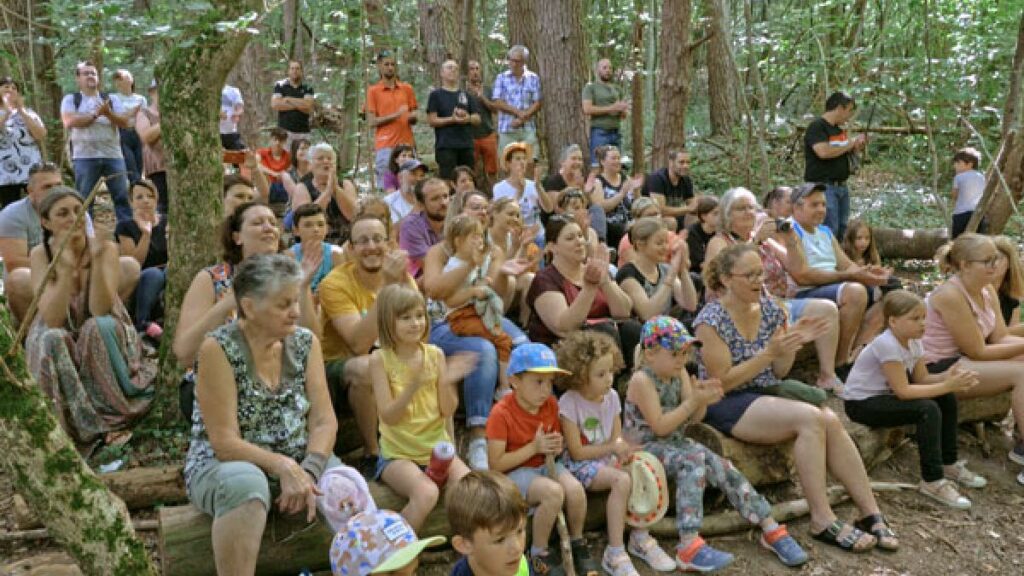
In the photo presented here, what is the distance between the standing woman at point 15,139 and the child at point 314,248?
4.30 m

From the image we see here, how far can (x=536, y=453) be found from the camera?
3.93 m

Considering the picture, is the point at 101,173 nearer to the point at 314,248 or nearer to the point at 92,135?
the point at 92,135

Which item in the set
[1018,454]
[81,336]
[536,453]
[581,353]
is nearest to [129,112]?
[81,336]

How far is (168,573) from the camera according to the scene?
11.3 ft

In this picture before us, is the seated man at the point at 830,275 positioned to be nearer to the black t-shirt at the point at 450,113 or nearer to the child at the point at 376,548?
the black t-shirt at the point at 450,113

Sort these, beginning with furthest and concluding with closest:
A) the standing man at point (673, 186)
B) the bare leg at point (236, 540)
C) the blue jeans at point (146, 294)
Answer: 1. the standing man at point (673, 186)
2. the blue jeans at point (146, 294)
3. the bare leg at point (236, 540)

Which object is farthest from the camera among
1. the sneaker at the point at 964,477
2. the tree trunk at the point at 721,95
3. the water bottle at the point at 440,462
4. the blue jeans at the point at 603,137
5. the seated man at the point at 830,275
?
the tree trunk at the point at 721,95

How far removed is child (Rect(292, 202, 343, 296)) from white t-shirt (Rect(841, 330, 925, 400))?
3036mm

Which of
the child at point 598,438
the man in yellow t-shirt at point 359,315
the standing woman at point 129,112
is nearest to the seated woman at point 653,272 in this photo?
the child at point 598,438

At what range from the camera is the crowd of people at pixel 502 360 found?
3359 mm

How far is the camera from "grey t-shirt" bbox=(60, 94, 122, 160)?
7.96 meters

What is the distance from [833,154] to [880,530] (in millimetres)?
4420

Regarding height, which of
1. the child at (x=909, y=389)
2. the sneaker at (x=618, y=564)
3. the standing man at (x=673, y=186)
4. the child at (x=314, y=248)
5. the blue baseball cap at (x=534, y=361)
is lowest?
the sneaker at (x=618, y=564)

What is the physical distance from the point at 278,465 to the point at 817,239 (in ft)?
14.3
